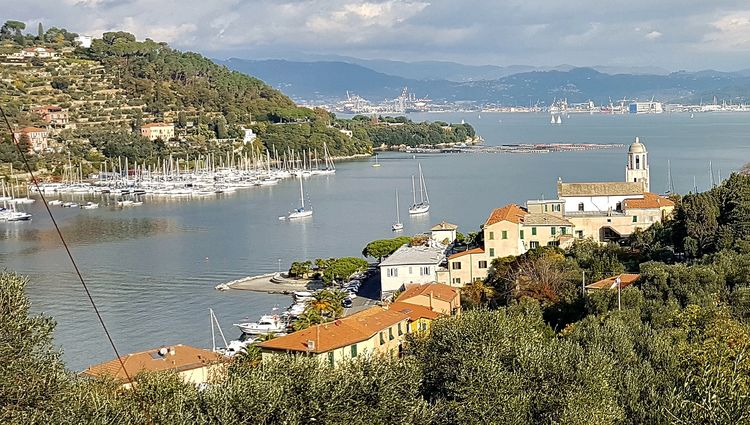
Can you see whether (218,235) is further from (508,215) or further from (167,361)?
(167,361)

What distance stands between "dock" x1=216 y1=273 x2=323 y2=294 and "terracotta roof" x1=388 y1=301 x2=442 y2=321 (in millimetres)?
4903

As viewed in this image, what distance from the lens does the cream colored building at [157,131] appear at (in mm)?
46438

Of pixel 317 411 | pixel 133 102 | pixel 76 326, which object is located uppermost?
pixel 133 102

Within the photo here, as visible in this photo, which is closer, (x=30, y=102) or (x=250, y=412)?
(x=250, y=412)

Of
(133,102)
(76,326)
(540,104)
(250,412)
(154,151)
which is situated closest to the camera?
(250,412)

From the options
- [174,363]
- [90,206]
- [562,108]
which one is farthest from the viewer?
[562,108]

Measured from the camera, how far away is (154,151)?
44.0 m

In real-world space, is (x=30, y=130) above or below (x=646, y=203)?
above

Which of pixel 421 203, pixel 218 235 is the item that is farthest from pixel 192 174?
pixel 218 235

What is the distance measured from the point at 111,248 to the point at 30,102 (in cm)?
2772

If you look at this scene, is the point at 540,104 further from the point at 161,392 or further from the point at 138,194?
the point at 161,392

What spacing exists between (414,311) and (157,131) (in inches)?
1490

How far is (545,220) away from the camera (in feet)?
50.3

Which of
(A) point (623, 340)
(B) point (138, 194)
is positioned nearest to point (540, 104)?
(B) point (138, 194)
